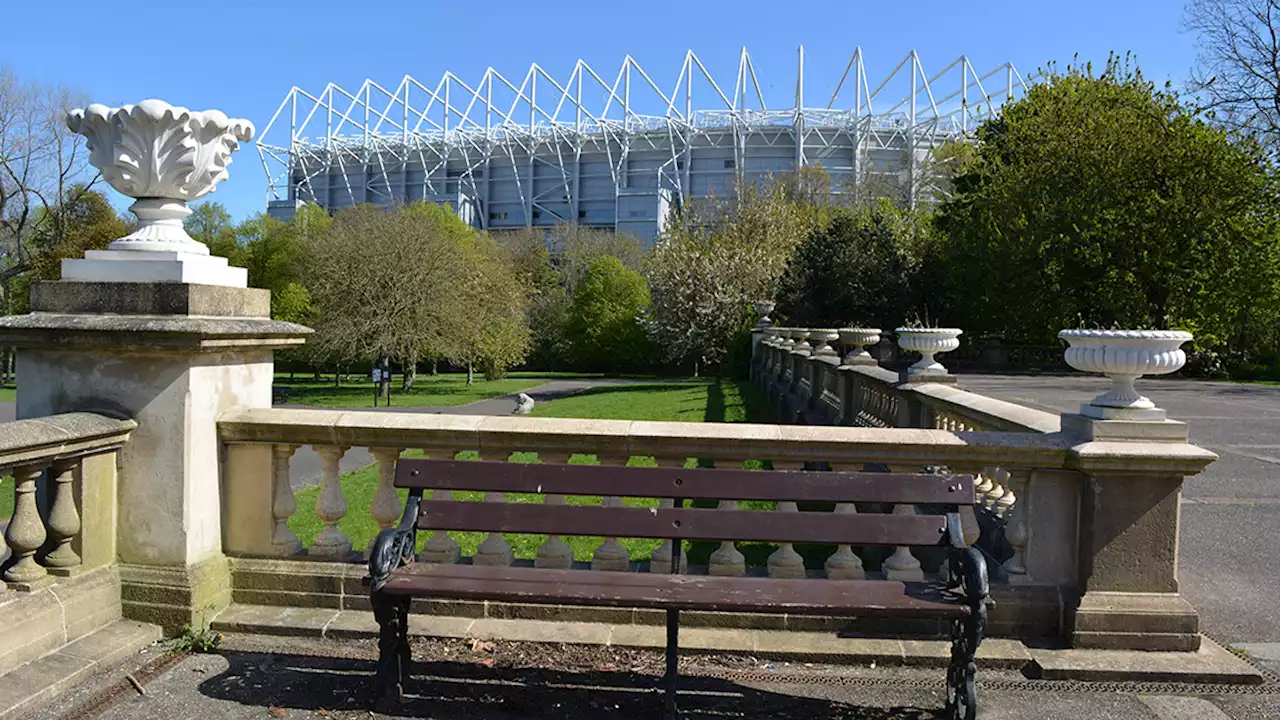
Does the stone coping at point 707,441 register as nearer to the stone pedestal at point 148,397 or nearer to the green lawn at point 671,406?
the stone pedestal at point 148,397

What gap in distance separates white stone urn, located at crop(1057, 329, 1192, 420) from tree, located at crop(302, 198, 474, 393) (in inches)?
1213

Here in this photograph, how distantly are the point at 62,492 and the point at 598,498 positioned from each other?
25.5 ft

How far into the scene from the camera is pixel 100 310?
4176 mm

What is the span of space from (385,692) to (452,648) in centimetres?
56

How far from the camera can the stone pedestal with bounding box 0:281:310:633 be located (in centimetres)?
414

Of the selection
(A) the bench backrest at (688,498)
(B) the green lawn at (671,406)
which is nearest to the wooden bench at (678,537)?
(A) the bench backrest at (688,498)

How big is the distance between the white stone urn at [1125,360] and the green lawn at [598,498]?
3156mm

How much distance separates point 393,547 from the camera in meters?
3.65

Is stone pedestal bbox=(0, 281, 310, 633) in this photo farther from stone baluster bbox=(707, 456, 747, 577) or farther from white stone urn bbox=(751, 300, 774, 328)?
white stone urn bbox=(751, 300, 774, 328)

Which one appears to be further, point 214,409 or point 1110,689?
point 214,409

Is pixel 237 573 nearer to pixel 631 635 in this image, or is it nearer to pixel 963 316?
pixel 631 635

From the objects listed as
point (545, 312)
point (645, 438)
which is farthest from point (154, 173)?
point (545, 312)

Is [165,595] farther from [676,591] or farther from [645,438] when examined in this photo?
[676,591]

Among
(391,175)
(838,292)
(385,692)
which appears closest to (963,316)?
(838,292)
